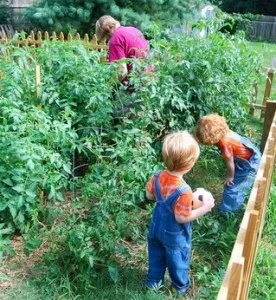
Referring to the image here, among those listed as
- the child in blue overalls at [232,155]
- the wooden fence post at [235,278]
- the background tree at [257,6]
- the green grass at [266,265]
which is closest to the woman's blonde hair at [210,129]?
the child in blue overalls at [232,155]

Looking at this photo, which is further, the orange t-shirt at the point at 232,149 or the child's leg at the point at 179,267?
the orange t-shirt at the point at 232,149

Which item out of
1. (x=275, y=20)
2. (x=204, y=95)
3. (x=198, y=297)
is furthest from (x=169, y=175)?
(x=275, y=20)

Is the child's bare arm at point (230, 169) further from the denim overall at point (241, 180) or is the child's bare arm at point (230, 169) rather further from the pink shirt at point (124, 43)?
the pink shirt at point (124, 43)

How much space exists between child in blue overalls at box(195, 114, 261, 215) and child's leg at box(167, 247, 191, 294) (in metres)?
1.08

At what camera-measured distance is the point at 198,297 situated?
9.11 ft

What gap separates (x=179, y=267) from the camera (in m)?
2.63

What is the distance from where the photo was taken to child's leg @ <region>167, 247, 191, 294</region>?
260 centimetres

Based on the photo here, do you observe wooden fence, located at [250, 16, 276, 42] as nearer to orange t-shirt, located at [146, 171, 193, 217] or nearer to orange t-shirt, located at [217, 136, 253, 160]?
orange t-shirt, located at [217, 136, 253, 160]

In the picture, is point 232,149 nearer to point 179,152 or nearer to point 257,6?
point 179,152

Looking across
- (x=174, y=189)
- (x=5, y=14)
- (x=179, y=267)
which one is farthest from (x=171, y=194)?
(x=5, y=14)

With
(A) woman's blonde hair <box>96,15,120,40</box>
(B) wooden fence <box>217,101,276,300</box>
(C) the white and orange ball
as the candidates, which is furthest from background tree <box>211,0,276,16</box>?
(C) the white and orange ball

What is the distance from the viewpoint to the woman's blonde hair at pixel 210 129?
336 cm

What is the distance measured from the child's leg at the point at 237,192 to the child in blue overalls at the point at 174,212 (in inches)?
43.2

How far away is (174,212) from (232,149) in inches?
51.8
